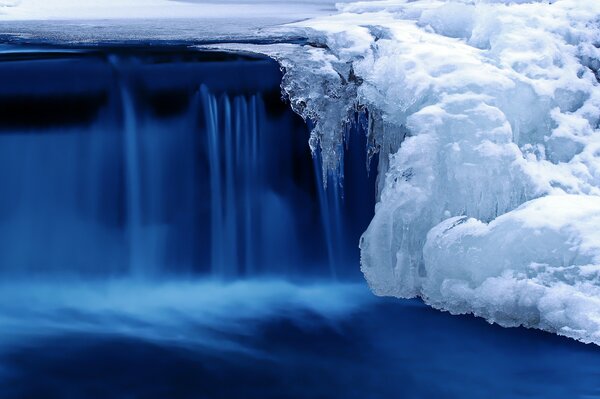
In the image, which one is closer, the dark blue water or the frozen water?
the frozen water

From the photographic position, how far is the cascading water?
4703 millimetres

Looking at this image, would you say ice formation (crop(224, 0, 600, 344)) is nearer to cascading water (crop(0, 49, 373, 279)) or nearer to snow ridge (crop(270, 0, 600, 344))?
snow ridge (crop(270, 0, 600, 344))

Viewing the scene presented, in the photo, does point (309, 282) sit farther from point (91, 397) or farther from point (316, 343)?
point (91, 397)

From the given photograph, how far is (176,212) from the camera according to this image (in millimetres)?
4832

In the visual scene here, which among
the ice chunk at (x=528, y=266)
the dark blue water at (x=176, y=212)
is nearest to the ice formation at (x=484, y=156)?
the ice chunk at (x=528, y=266)

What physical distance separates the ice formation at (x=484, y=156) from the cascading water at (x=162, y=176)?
268mm

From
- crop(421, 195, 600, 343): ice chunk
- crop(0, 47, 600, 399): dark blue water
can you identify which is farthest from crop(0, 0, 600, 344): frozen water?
crop(0, 47, 600, 399): dark blue water

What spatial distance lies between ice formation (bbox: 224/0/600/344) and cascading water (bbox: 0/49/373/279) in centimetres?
27

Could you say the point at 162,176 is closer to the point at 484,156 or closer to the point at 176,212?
the point at 176,212

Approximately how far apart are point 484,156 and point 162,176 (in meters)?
1.57

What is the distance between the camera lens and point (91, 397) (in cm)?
372

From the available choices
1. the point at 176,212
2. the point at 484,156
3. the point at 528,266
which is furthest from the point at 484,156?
the point at 176,212

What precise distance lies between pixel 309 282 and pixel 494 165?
1.11m

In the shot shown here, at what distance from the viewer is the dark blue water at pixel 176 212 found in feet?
14.4
